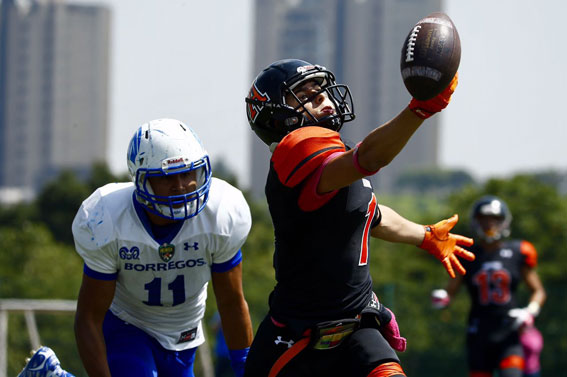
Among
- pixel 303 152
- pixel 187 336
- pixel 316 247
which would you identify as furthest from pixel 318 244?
pixel 187 336

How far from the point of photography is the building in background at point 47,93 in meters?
116

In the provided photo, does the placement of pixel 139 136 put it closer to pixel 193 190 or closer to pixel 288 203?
pixel 193 190

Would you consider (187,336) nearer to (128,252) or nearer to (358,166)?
(128,252)

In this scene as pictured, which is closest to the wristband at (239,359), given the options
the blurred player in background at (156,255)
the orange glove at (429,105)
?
the blurred player in background at (156,255)

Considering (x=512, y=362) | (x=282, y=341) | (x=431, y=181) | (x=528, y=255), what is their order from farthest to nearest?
(x=431, y=181) → (x=528, y=255) → (x=512, y=362) → (x=282, y=341)

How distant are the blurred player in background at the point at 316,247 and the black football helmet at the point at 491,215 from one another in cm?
489

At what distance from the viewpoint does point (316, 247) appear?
349 cm

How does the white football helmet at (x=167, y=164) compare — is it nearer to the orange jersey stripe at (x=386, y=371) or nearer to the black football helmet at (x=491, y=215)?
the orange jersey stripe at (x=386, y=371)

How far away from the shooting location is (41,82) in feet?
386

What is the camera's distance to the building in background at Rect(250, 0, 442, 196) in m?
120

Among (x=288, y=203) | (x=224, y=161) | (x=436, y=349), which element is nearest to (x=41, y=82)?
(x=224, y=161)

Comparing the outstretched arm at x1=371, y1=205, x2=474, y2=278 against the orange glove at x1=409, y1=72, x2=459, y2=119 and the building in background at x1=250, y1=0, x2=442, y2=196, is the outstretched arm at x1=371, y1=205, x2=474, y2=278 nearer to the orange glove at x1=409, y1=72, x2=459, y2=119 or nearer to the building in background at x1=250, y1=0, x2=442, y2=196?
the orange glove at x1=409, y1=72, x2=459, y2=119

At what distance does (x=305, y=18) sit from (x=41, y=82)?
38517 millimetres

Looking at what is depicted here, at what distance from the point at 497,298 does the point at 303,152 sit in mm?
5610
